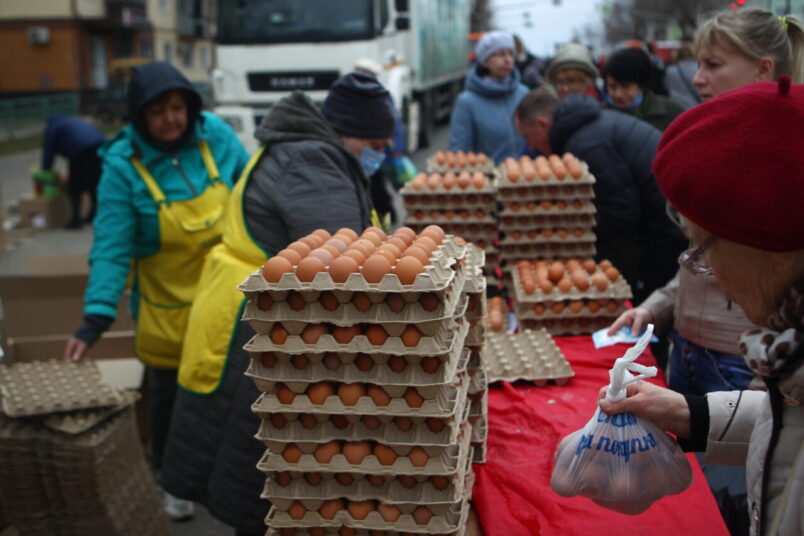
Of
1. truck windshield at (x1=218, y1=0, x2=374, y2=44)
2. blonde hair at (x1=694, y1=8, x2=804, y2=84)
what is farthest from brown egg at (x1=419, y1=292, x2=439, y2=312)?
truck windshield at (x1=218, y1=0, x2=374, y2=44)

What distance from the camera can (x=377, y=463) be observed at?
222cm

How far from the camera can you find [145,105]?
409 cm

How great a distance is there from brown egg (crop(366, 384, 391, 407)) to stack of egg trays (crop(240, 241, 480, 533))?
1 cm

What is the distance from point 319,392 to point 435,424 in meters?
0.33

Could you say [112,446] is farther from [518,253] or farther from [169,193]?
[518,253]

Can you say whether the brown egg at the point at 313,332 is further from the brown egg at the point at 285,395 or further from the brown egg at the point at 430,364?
the brown egg at the point at 430,364

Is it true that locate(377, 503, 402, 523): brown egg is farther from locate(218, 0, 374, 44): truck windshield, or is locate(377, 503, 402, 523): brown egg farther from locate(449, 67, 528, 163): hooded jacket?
locate(218, 0, 374, 44): truck windshield

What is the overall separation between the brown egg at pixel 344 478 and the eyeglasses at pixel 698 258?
3.70ft

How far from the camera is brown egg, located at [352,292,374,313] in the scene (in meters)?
2.09

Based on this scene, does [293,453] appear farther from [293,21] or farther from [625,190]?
[293,21]

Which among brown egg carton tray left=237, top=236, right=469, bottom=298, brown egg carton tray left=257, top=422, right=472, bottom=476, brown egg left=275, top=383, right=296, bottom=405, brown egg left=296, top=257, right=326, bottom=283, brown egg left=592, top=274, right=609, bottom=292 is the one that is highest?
brown egg left=296, top=257, right=326, bottom=283

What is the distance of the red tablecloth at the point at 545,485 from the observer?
231 centimetres

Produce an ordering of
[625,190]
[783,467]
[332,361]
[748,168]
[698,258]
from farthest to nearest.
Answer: [625,190] → [332,361] → [698,258] → [783,467] → [748,168]

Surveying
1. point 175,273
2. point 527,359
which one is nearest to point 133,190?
point 175,273
